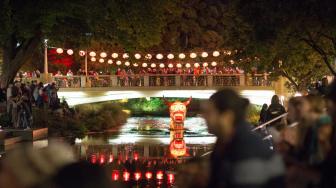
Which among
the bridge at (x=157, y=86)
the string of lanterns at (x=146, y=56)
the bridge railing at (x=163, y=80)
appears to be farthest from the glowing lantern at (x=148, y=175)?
the string of lanterns at (x=146, y=56)

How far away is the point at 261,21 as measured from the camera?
2962 centimetres

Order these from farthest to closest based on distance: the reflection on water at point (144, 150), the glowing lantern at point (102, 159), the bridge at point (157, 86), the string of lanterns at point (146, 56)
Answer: the string of lanterns at point (146, 56)
the bridge at point (157, 86)
the glowing lantern at point (102, 159)
the reflection on water at point (144, 150)

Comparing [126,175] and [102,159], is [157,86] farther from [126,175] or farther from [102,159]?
[126,175]

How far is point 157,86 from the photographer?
182 feet

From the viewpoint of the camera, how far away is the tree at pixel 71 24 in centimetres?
3609

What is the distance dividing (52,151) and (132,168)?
19563mm

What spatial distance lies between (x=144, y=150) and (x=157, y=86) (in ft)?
80.6

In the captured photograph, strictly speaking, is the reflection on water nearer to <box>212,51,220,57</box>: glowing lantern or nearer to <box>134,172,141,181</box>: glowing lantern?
<box>134,172,141,181</box>: glowing lantern

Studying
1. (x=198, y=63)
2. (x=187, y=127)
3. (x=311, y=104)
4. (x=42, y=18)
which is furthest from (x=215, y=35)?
(x=311, y=104)

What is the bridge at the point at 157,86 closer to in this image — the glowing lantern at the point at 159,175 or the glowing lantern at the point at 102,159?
the glowing lantern at the point at 102,159

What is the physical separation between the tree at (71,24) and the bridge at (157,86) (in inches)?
406

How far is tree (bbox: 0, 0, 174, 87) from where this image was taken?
36.1 m

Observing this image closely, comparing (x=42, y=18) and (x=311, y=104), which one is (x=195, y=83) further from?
(x=311, y=104)

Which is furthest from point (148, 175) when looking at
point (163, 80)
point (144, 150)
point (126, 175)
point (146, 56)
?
point (146, 56)
